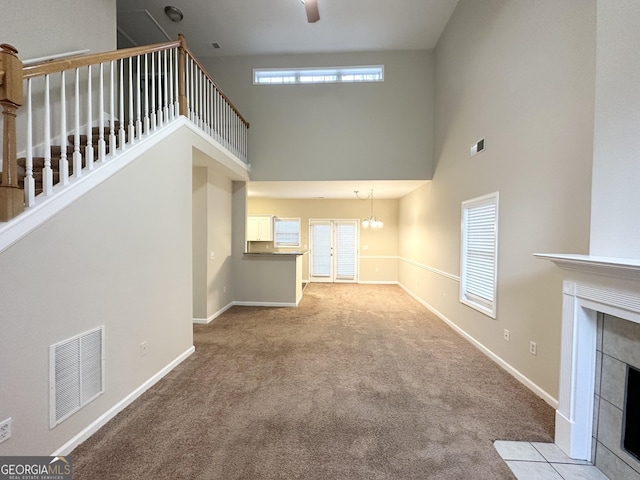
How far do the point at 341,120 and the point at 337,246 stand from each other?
4.11m

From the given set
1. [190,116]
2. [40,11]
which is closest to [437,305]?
[190,116]

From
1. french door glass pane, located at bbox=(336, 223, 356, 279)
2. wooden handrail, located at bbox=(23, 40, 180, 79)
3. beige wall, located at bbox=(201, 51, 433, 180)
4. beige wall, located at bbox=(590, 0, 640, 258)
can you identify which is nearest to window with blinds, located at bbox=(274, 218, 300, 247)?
french door glass pane, located at bbox=(336, 223, 356, 279)

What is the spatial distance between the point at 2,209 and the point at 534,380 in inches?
161

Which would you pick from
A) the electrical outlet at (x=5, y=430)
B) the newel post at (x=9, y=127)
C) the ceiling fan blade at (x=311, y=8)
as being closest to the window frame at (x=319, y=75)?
the ceiling fan blade at (x=311, y=8)

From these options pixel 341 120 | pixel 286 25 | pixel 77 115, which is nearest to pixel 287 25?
pixel 286 25

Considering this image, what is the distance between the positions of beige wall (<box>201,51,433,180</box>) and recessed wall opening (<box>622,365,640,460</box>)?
4208 mm

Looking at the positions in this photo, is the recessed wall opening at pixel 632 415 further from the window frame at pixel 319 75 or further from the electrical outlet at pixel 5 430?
the window frame at pixel 319 75

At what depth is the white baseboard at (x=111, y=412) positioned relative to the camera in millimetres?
1711

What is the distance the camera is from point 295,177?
5.41m

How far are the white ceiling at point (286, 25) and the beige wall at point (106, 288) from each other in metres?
3.01

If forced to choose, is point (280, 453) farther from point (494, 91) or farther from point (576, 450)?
point (494, 91)

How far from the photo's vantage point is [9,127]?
4.81 feet

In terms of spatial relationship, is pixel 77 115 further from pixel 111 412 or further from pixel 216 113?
pixel 216 113

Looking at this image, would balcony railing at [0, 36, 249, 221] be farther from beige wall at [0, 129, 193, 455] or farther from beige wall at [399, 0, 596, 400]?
beige wall at [399, 0, 596, 400]
